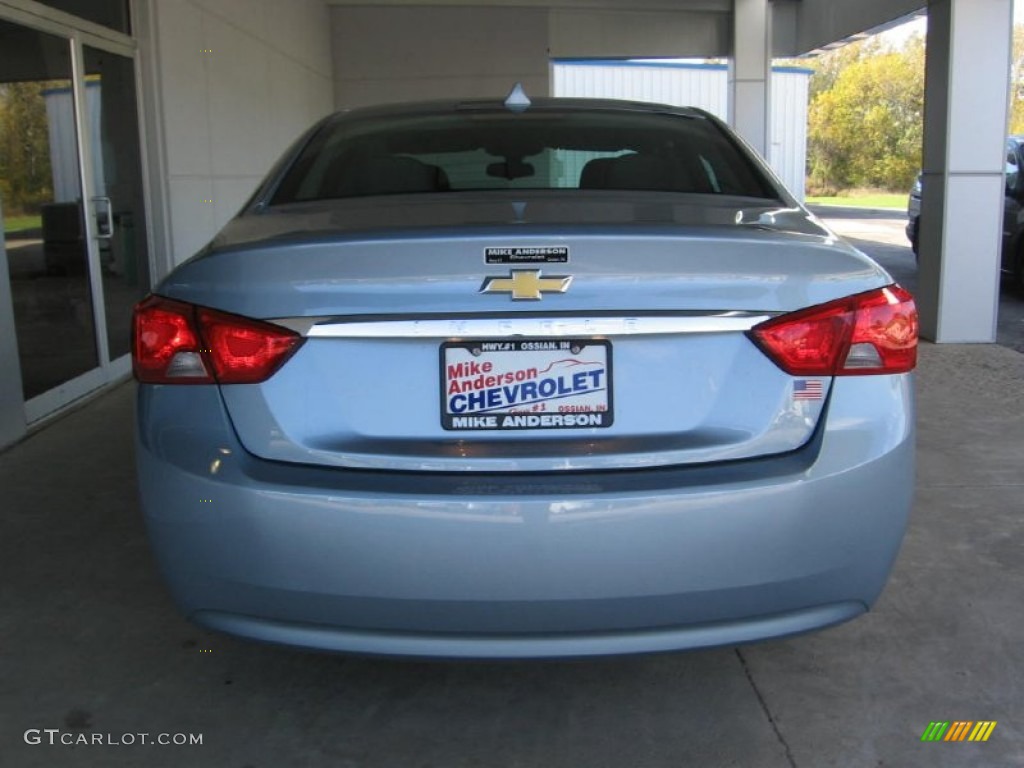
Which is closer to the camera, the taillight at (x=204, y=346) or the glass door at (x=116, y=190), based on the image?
the taillight at (x=204, y=346)

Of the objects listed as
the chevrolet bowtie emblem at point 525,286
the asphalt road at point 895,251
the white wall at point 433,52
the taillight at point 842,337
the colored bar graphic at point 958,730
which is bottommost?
the colored bar graphic at point 958,730

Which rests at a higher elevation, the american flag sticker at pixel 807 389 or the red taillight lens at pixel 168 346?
the red taillight lens at pixel 168 346

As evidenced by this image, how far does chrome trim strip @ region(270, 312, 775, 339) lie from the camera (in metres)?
2.08

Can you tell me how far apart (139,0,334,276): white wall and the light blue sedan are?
18.1 feet

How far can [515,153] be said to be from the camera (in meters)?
3.53

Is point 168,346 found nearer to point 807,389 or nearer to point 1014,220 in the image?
point 807,389

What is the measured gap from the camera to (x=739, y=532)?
2.08 m

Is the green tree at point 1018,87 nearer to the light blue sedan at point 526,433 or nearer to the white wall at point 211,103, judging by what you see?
the white wall at point 211,103

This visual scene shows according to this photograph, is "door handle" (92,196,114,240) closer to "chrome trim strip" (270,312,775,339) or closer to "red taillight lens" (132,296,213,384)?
"red taillight lens" (132,296,213,384)

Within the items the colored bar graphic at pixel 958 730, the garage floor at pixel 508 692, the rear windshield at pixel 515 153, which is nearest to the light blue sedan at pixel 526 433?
the garage floor at pixel 508 692

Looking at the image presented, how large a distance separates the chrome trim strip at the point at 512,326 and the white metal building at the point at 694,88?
51.9ft

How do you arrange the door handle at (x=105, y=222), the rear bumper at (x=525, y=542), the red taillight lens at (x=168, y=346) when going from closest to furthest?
the rear bumper at (x=525, y=542)
the red taillight lens at (x=168, y=346)
the door handle at (x=105, y=222)

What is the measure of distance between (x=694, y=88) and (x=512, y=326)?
26038 millimetres

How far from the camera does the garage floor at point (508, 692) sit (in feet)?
8.11
